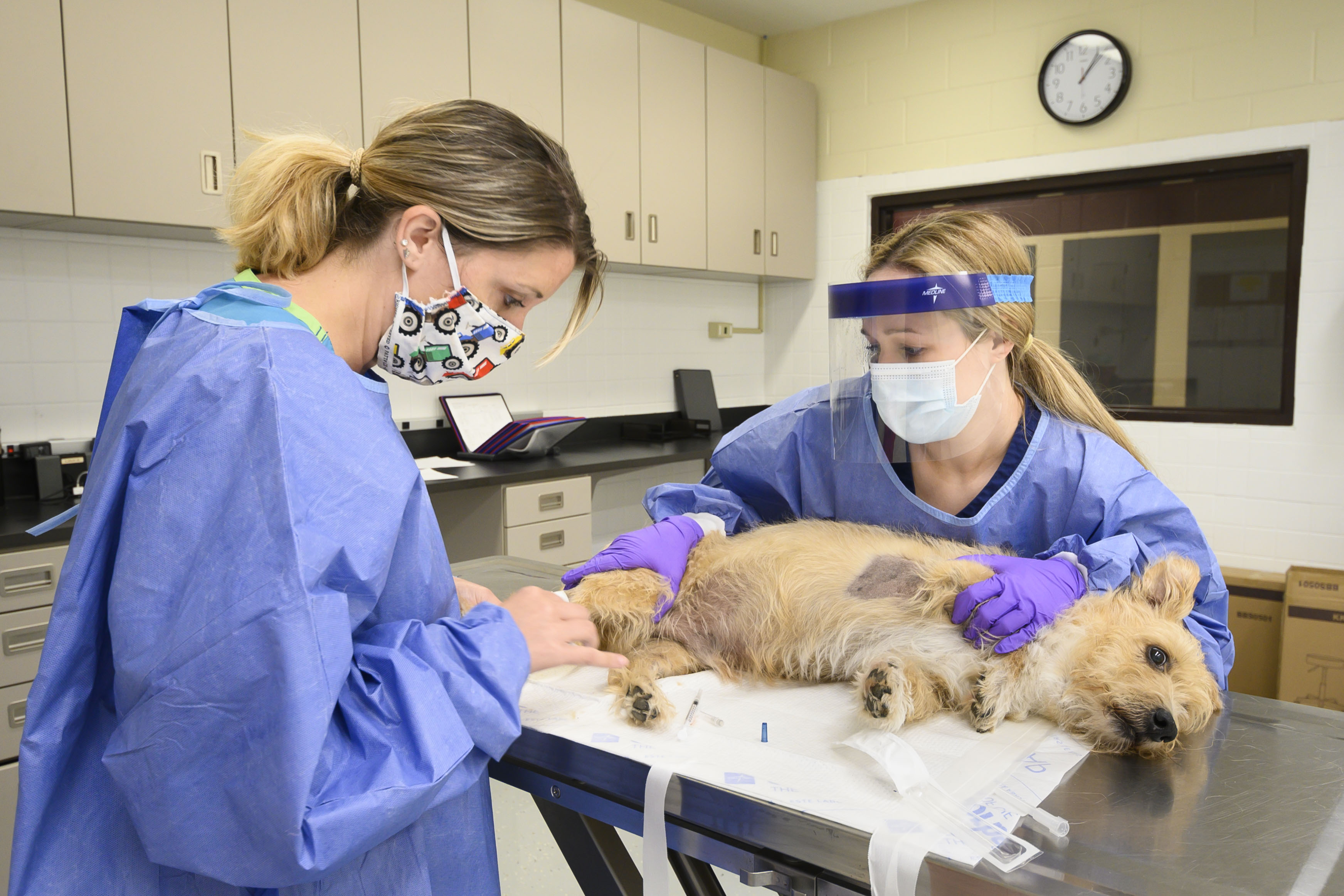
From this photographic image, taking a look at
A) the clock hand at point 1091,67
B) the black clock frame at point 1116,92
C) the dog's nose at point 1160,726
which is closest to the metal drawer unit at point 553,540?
the dog's nose at point 1160,726

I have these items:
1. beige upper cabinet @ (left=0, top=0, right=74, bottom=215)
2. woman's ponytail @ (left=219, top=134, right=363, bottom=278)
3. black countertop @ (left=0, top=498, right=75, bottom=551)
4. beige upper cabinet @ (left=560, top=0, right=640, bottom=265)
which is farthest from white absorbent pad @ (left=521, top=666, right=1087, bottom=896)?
beige upper cabinet @ (left=560, top=0, right=640, bottom=265)

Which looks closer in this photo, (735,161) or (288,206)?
(288,206)

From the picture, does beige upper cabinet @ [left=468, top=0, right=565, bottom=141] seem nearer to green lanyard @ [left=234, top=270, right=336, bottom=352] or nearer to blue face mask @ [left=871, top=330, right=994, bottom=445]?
blue face mask @ [left=871, top=330, right=994, bottom=445]

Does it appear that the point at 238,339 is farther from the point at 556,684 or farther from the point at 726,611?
the point at 726,611

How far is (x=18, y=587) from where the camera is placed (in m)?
2.40

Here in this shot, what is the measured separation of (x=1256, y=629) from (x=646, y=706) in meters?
3.69

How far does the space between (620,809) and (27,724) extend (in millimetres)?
713

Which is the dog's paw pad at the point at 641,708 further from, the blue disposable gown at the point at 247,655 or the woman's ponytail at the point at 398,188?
the woman's ponytail at the point at 398,188

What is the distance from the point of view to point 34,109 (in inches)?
101

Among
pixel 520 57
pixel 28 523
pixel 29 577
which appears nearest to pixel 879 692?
pixel 29 577

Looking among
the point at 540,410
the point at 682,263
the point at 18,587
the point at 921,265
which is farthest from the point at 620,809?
the point at 682,263

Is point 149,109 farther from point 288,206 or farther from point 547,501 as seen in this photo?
point 288,206

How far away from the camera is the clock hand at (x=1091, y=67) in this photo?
435 cm

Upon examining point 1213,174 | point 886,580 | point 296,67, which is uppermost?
point 296,67
